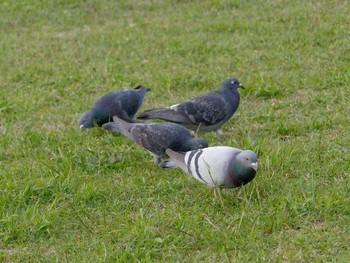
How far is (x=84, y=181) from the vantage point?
5410 mm

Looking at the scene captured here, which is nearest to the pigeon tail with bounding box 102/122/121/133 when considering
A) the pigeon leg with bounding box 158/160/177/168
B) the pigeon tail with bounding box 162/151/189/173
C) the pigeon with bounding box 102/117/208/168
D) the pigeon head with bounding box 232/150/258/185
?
the pigeon with bounding box 102/117/208/168

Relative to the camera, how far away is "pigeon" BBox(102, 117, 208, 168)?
5.57 metres

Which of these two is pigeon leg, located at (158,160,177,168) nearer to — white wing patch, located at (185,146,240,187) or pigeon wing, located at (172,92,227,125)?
white wing patch, located at (185,146,240,187)

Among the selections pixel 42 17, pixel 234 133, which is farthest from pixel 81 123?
pixel 42 17

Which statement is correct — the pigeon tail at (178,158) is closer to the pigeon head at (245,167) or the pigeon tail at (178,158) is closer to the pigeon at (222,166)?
the pigeon at (222,166)

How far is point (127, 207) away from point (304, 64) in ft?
12.6

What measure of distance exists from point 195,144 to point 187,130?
34cm

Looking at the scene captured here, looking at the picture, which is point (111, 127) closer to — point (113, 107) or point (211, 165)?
point (113, 107)

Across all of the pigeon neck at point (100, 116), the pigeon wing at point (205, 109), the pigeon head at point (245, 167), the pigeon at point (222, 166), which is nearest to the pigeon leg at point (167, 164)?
the pigeon at point (222, 166)

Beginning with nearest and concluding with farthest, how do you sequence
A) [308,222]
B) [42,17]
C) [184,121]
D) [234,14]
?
[308,222] → [184,121] → [234,14] → [42,17]

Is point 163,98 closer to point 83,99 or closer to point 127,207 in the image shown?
point 83,99

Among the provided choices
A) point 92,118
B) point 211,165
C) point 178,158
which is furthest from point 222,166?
point 92,118

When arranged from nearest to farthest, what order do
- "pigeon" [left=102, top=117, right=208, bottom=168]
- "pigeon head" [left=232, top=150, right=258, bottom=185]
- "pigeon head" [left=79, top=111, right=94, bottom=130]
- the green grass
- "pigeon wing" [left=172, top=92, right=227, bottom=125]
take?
the green grass → "pigeon head" [left=232, top=150, right=258, bottom=185] → "pigeon" [left=102, top=117, right=208, bottom=168] → "pigeon wing" [left=172, top=92, right=227, bottom=125] → "pigeon head" [left=79, top=111, right=94, bottom=130]

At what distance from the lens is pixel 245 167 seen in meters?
4.68
